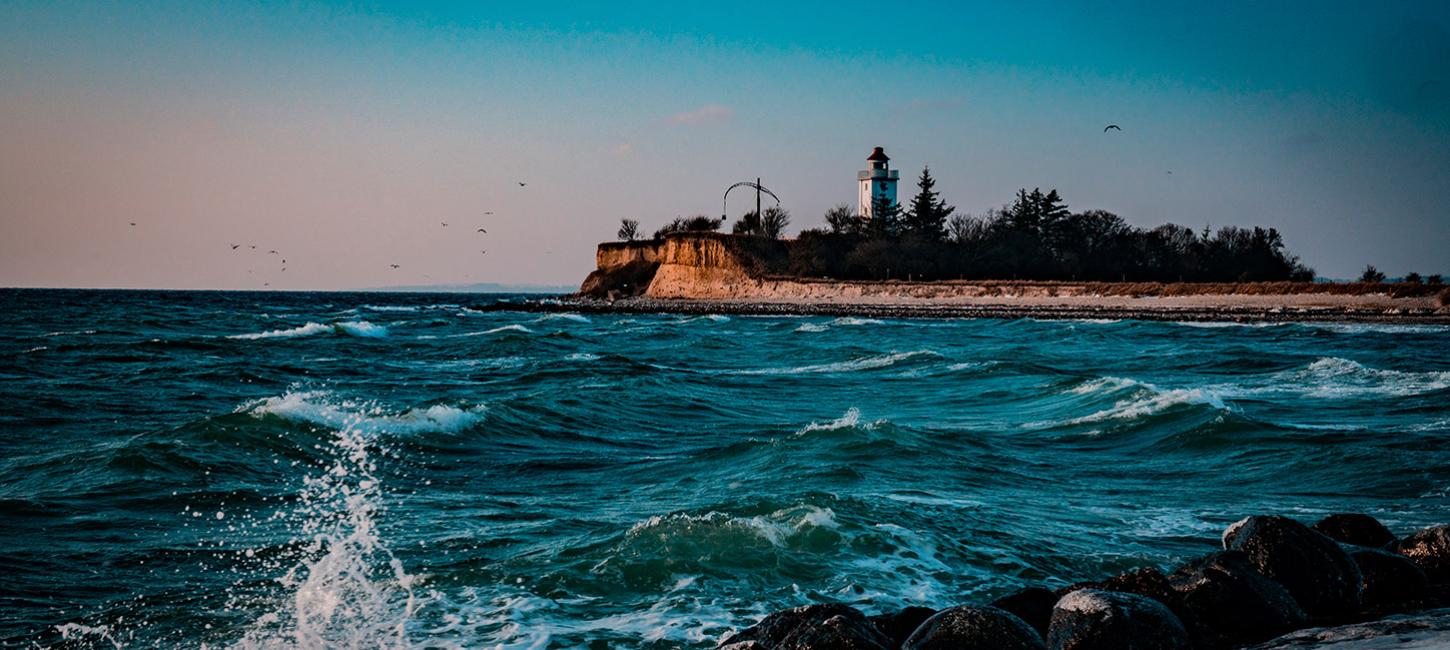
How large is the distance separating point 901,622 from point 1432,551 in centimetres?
410

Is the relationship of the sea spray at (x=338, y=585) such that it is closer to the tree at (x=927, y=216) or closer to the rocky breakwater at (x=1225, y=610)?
the rocky breakwater at (x=1225, y=610)

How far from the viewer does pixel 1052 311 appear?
5734 centimetres

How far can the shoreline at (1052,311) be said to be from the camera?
1850 inches

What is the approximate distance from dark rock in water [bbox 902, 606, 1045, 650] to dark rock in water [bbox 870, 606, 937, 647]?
1.98ft

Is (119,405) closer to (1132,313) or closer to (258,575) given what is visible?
(258,575)

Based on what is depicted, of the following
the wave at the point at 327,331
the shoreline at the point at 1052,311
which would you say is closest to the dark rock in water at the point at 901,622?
the wave at the point at 327,331

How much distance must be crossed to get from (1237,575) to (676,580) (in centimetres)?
390

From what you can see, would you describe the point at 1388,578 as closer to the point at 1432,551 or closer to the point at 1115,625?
the point at 1432,551

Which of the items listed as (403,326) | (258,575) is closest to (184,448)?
(258,575)

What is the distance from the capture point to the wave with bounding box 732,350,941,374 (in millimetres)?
27406

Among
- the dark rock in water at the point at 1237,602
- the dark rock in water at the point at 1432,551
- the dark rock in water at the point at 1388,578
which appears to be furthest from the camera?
the dark rock in water at the point at 1432,551

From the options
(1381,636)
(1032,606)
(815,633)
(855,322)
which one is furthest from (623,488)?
(855,322)

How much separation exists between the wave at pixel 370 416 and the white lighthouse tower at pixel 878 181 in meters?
79.1

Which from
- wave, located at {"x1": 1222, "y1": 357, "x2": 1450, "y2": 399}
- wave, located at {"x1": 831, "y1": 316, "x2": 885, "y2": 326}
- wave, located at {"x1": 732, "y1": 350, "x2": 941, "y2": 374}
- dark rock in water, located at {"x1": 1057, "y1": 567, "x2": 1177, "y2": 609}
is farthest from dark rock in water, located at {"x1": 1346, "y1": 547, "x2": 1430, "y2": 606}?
wave, located at {"x1": 831, "y1": 316, "x2": 885, "y2": 326}
